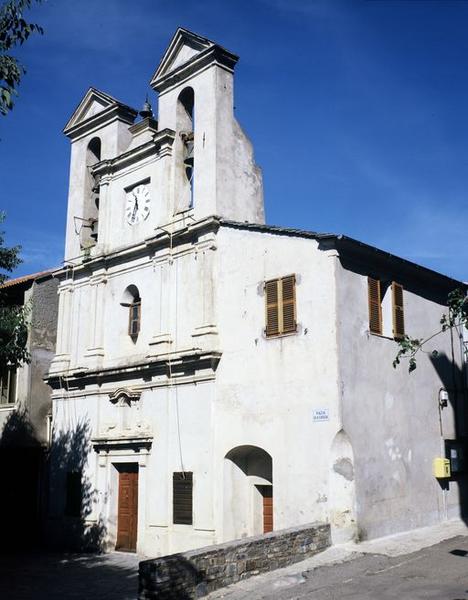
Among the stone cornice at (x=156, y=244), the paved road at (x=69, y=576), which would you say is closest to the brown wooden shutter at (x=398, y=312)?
the stone cornice at (x=156, y=244)

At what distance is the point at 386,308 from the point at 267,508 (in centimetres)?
559

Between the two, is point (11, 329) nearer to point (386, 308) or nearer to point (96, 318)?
point (96, 318)

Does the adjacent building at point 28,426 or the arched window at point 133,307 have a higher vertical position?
the arched window at point 133,307

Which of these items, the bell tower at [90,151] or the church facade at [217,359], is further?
the bell tower at [90,151]

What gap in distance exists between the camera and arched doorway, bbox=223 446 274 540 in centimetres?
1623

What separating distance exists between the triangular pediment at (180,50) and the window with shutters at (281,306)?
7.56 metres

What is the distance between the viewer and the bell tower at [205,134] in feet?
60.4

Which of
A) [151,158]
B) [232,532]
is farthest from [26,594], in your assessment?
[151,158]

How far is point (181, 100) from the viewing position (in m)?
20.3

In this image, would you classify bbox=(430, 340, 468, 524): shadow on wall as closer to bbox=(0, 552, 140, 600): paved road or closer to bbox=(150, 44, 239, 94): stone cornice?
bbox=(0, 552, 140, 600): paved road

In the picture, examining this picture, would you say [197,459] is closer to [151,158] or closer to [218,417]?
[218,417]

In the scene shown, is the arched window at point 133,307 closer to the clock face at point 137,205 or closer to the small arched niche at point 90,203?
the clock face at point 137,205

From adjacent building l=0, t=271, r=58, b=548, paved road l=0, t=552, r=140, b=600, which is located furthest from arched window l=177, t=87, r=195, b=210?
paved road l=0, t=552, r=140, b=600

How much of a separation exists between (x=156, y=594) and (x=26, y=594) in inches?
191
